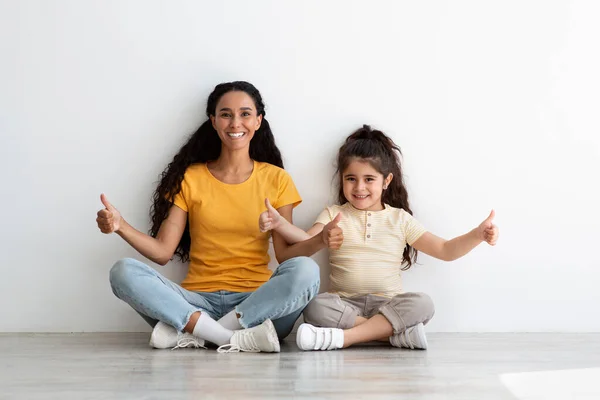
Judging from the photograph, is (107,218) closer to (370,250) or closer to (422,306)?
(370,250)

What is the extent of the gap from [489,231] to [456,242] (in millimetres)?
145

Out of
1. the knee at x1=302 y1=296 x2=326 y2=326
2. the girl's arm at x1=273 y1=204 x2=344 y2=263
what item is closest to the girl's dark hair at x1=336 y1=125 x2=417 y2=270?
the girl's arm at x1=273 y1=204 x2=344 y2=263

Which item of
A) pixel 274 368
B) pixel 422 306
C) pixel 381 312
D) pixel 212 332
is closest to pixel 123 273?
pixel 212 332

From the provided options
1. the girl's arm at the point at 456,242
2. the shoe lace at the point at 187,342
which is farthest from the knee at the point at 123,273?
the girl's arm at the point at 456,242

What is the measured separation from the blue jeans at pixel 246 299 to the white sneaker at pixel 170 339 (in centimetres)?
3

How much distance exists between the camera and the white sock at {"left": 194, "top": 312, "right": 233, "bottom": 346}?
2.19m

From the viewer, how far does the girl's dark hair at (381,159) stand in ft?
8.24

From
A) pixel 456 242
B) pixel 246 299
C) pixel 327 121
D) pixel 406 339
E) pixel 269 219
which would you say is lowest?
pixel 406 339

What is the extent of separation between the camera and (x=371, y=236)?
2.54 meters

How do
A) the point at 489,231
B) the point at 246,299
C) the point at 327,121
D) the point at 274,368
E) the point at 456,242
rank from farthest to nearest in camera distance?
the point at 327,121 → the point at 456,242 → the point at 489,231 → the point at 246,299 → the point at 274,368
